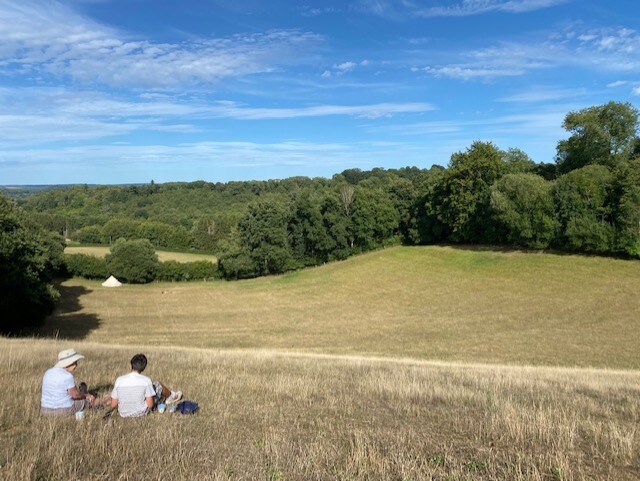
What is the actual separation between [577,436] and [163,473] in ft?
17.9

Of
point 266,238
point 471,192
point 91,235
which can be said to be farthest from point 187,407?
point 91,235

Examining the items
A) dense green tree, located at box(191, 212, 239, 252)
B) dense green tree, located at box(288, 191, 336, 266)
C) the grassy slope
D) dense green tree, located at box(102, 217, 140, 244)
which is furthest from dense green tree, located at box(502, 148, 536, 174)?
dense green tree, located at box(102, 217, 140, 244)

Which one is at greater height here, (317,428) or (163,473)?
(163,473)

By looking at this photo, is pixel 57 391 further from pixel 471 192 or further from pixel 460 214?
pixel 471 192

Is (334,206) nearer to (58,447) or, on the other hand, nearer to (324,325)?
(324,325)

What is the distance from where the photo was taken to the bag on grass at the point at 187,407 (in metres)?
7.46

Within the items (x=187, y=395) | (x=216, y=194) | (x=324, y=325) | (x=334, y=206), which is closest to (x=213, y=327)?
(x=324, y=325)

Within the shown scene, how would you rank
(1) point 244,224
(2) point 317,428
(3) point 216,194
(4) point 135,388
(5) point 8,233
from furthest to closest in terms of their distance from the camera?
(3) point 216,194
(1) point 244,224
(5) point 8,233
(4) point 135,388
(2) point 317,428

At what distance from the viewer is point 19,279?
3269 centimetres

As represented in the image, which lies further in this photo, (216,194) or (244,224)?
(216,194)

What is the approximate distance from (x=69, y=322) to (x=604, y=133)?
59.3 meters

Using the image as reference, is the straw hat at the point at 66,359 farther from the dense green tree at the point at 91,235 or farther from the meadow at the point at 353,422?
the dense green tree at the point at 91,235

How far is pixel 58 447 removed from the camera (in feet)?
17.9

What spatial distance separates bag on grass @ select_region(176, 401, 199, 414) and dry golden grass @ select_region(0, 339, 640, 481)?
26 cm
